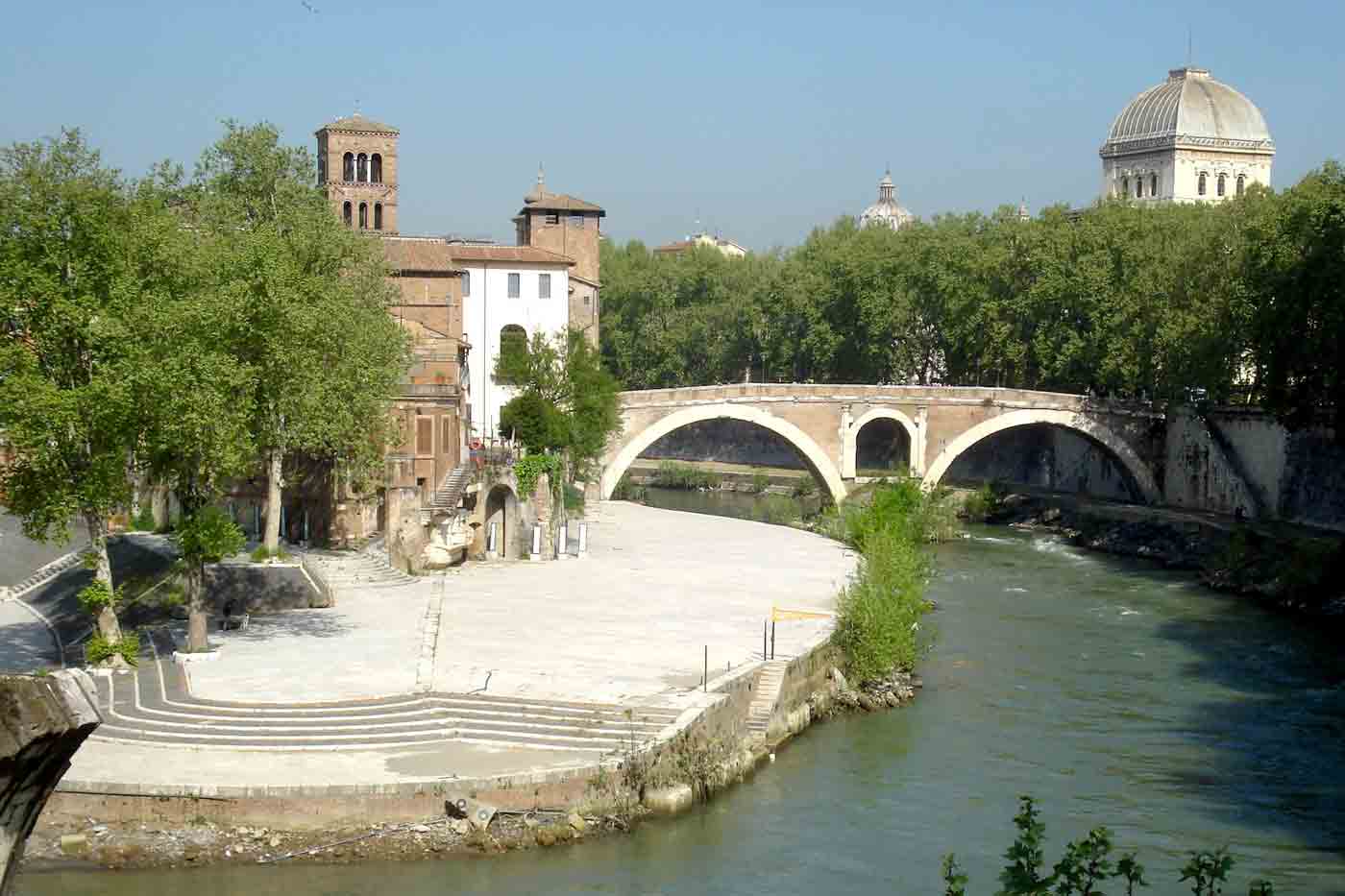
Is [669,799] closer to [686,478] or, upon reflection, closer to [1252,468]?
[1252,468]

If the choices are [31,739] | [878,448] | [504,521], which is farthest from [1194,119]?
[31,739]

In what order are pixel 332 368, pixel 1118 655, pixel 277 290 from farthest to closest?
pixel 1118 655, pixel 332 368, pixel 277 290

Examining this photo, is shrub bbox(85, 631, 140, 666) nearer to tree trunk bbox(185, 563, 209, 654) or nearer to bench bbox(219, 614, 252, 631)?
tree trunk bbox(185, 563, 209, 654)

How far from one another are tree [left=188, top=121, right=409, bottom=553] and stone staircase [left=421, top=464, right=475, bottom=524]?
1.82 metres

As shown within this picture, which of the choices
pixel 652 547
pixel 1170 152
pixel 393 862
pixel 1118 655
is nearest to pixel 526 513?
pixel 652 547

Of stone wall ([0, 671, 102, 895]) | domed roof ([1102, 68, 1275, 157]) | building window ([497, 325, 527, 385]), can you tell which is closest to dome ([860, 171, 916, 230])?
domed roof ([1102, 68, 1275, 157])

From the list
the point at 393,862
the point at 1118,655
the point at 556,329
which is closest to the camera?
the point at 393,862

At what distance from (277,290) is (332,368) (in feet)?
11.2

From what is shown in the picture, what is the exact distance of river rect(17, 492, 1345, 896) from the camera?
57.2 ft

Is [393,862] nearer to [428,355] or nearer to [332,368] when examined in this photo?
[332,368]

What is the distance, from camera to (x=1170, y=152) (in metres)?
81.4

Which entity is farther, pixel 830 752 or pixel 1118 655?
pixel 1118 655

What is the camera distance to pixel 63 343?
21.7 meters

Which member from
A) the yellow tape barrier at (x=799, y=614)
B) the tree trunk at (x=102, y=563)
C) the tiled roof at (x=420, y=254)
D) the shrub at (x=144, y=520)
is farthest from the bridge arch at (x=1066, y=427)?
the tree trunk at (x=102, y=563)
